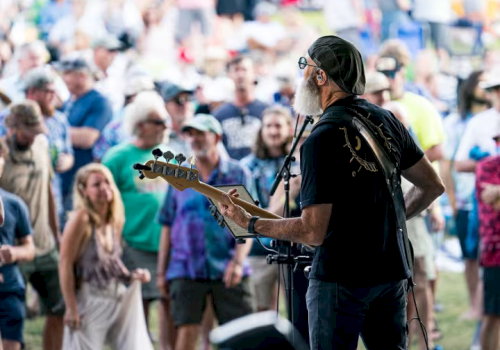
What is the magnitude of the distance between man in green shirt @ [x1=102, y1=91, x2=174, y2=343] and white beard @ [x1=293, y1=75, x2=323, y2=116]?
3.06 metres

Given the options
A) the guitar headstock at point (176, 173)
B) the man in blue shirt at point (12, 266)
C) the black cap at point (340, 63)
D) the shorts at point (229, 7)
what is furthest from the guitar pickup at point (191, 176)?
the shorts at point (229, 7)

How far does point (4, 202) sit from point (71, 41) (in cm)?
765

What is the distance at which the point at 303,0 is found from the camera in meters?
22.3

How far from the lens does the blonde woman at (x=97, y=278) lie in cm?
664

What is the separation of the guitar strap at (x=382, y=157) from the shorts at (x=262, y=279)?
321cm

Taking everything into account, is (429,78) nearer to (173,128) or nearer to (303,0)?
(173,128)

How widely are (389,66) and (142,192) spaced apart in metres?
2.25

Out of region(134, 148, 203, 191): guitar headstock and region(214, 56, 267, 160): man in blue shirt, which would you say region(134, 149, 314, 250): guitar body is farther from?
region(214, 56, 267, 160): man in blue shirt

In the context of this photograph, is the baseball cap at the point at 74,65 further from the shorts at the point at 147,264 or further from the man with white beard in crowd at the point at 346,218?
the man with white beard in crowd at the point at 346,218

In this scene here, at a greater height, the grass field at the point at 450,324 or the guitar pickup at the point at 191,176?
the guitar pickup at the point at 191,176

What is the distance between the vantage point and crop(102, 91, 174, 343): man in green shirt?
750cm

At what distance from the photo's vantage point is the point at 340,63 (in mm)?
4480

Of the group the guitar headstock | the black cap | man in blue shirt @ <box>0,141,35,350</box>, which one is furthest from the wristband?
man in blue shirt @ <box>0,141,35,350</box>

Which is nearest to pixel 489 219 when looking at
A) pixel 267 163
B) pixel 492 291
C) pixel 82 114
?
pixel 492 291
